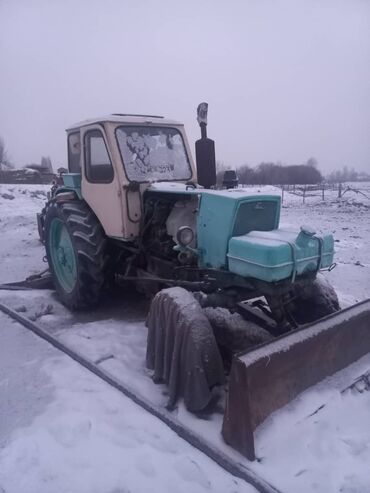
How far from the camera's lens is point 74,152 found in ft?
18.5

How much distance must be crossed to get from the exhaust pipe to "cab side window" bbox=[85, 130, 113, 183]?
119cm

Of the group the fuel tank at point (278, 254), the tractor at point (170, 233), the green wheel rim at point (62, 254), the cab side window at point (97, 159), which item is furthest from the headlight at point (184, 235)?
Result: the green wheel rim at point (62, 254)

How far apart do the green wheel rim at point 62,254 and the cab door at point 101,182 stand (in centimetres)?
73

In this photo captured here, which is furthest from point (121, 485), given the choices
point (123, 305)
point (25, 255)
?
point (25, 255)

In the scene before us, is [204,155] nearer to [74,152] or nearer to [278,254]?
[278,254]

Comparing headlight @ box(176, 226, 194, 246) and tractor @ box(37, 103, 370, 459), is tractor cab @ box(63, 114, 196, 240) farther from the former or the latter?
headlight @ box(176, 226, 194, 246)

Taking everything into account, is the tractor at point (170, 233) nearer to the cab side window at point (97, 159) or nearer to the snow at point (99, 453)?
the cab side window at point (97, 159)

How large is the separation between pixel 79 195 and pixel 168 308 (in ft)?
8.92

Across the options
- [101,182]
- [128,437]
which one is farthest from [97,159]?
[128,437]

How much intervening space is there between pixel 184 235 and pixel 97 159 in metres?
1.73

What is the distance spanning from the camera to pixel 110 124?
4.67 m

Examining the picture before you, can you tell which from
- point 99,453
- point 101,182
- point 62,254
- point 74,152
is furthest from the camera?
point 62,254

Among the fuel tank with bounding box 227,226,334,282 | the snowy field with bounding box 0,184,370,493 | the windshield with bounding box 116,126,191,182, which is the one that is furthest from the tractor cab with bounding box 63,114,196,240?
the fuel tank with bounding box 227,226,334,282

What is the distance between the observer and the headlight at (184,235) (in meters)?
3.95
